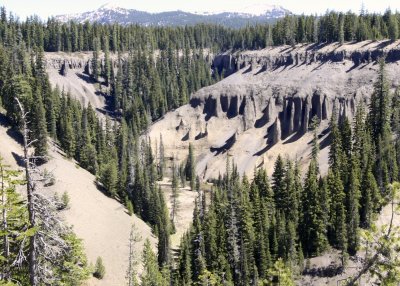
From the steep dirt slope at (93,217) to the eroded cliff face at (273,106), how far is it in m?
51.3

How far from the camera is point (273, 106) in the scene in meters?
151

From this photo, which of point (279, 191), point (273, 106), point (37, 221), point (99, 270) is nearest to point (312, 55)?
point (273, 106)

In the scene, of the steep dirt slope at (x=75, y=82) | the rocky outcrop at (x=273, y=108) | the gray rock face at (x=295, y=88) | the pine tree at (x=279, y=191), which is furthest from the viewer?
the steep dirt slope at (x=75, y=82)

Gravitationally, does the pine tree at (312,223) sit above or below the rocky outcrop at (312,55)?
below

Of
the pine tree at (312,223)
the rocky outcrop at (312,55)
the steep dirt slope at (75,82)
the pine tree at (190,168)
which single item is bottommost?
the pine tree at (190,168)

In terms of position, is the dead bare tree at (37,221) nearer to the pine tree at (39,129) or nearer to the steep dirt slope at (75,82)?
the pine tree at (39,129)

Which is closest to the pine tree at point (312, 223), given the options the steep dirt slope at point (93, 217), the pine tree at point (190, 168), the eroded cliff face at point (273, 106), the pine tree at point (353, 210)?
the pine tree at point (353, 210)

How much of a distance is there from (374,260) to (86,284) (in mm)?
60759

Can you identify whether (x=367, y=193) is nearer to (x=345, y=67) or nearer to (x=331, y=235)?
(x=331, y=235)

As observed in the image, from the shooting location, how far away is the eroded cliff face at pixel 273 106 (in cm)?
13662

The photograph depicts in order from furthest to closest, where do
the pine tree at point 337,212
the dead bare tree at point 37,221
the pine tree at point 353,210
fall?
the pine tree at point 337,212, the pine tree at point 353,210, the dead bare tree at point 37,221

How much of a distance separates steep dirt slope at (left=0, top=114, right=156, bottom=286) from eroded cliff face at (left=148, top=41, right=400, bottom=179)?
168 feet

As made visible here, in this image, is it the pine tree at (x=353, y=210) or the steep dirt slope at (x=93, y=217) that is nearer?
the pine tree at (x=353, y=210)

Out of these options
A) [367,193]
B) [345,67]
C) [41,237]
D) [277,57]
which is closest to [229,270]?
[367,193]
